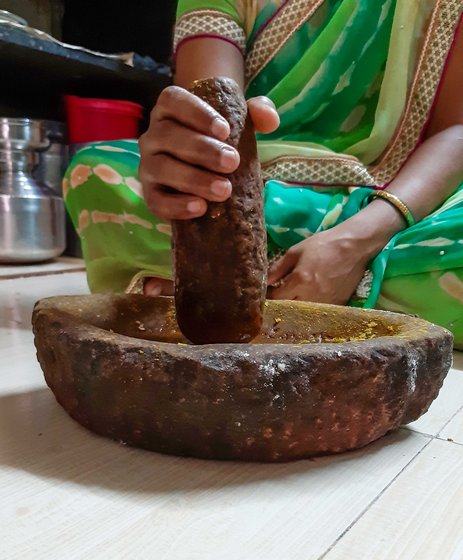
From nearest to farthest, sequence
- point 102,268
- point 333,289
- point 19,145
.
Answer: point 333,289
point 102,268
point 19,145

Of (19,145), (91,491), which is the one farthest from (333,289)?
(19,145)

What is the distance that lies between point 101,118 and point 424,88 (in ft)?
6.11

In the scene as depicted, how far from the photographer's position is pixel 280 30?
166 centimetres

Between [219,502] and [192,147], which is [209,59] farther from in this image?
[219,502]

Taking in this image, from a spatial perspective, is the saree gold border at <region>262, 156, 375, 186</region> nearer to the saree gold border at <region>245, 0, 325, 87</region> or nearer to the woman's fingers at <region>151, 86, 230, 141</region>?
the saree gold border at <region>245, 0, 325, 87</region>

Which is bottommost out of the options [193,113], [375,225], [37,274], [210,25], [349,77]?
[37,274]

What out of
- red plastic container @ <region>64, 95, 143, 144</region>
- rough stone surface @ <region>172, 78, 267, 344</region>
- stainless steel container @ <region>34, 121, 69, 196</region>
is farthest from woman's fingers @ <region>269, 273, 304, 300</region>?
stainless steel container @ <region>34, 121, 69, 196</region>

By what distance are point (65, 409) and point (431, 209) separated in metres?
1.07

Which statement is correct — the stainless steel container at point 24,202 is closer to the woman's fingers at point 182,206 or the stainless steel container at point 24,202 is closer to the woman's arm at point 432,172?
the woman's arm at point 432,172

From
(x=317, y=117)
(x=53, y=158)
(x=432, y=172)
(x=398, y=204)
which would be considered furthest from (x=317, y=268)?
(x=53, y=158)

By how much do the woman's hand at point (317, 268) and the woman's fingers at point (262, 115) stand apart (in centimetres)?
55

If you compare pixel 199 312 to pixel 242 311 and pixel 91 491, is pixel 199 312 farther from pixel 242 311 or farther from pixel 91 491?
pixel 91 491

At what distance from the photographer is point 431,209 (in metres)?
1.59

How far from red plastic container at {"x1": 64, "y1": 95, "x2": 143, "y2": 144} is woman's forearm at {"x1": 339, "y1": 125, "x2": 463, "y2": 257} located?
6.13ft
